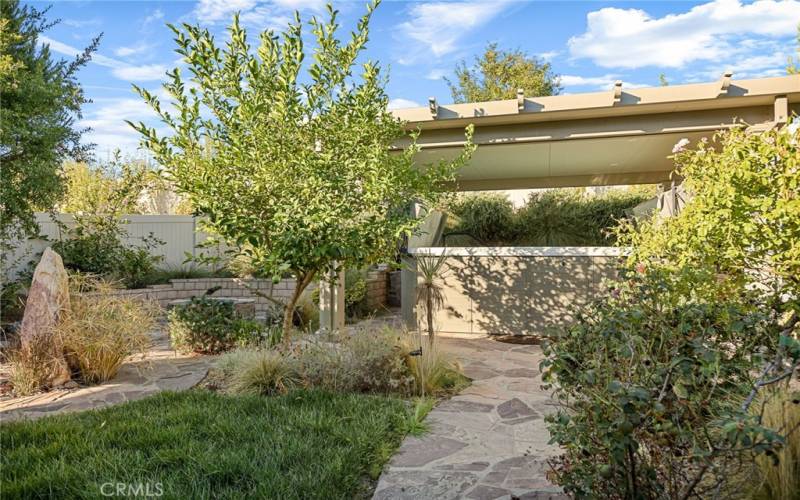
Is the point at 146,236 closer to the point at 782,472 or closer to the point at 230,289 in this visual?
the point at 230,289

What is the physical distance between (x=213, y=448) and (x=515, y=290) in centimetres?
483

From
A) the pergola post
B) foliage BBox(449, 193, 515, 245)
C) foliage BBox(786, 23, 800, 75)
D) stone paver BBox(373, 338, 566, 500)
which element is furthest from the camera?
foliage BBox(449, 193, 515, 245)

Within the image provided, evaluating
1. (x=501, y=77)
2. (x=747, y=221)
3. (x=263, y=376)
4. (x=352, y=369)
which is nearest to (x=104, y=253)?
(x=263, y=376)

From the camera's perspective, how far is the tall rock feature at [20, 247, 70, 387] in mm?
4410

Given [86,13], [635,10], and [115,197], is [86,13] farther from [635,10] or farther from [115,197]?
[635,10]

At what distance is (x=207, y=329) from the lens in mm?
5891

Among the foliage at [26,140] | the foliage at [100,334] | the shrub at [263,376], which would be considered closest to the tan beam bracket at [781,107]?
the shrub at [263,376]

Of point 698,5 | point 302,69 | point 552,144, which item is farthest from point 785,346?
point 698,5

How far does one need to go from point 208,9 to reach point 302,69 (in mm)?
2461

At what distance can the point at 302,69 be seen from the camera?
180 inches

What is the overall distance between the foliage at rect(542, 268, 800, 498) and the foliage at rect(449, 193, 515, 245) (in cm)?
745

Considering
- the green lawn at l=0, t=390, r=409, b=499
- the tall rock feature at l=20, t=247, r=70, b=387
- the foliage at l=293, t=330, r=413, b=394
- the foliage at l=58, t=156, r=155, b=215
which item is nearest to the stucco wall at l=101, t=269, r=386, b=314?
the foliage at l=58, t=156, r=155, b=215

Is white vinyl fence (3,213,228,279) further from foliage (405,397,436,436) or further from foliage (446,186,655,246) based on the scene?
foliage (405,397,436,436)

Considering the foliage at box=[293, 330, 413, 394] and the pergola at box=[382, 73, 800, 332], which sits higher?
the pergola at box=[382, 73, 800, 332]
